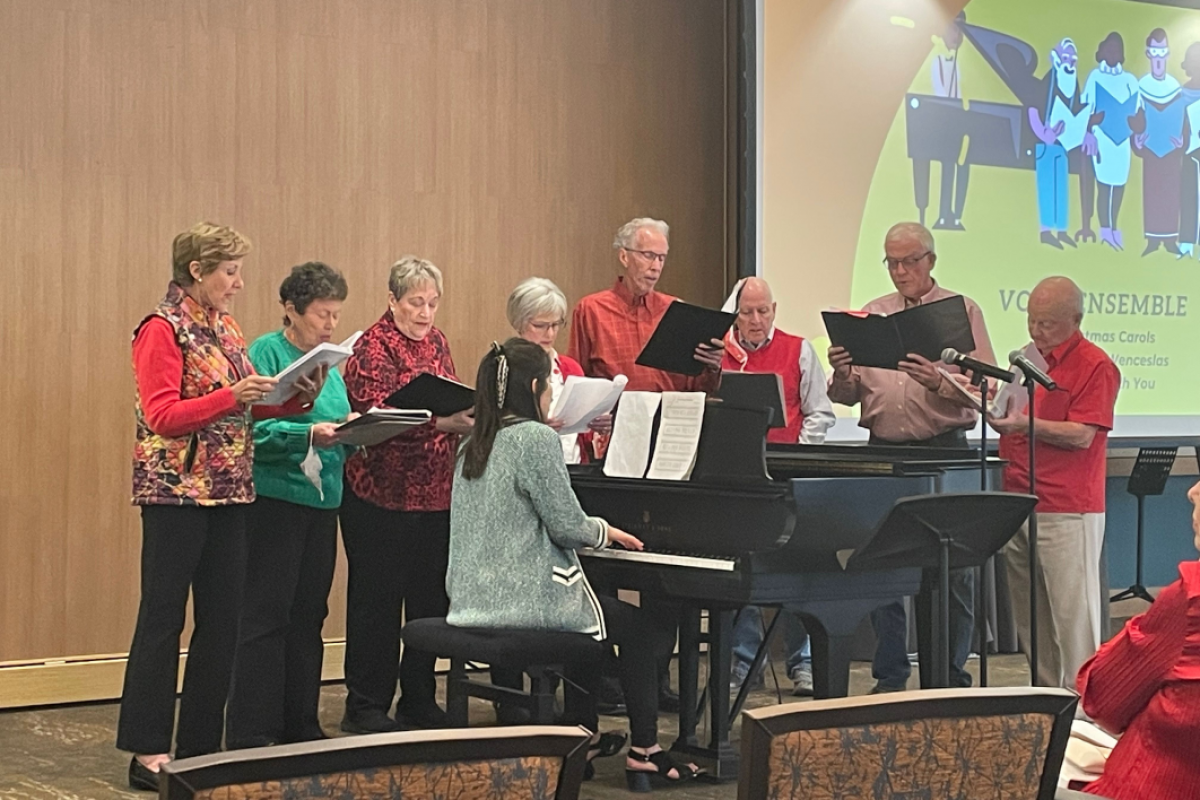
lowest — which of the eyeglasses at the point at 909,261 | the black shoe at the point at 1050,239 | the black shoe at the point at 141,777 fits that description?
the black shoe at the point at 141,777

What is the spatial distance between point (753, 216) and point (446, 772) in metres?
5.09

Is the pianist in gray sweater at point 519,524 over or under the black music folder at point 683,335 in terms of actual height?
under

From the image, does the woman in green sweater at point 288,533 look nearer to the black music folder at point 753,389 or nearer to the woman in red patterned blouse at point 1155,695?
the black music folder at point 753,389

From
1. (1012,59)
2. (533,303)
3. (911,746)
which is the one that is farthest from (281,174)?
(911,746)

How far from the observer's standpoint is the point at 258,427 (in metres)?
4.45

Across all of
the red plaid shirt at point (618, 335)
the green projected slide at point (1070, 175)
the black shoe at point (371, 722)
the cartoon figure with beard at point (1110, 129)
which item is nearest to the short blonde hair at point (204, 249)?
the black shoe at point (371, 722)

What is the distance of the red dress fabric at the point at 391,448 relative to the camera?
15.8ft

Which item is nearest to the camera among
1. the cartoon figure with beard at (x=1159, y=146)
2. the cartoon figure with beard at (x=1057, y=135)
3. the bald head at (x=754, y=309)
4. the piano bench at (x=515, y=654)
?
the piano bench at (x=515, y=654)

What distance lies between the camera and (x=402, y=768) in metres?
1.51

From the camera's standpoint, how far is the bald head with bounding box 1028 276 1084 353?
5215 mm

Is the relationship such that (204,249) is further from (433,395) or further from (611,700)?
(611,700)

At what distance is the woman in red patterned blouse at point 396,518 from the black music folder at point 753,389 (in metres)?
0.84

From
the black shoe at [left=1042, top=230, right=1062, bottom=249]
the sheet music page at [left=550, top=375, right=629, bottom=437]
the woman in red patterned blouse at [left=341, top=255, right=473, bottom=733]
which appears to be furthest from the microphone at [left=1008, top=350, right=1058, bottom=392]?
the black shoe at [left=1042, top=230, right=1062, bottom=249]

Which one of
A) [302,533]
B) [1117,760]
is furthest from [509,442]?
[1117,760]
